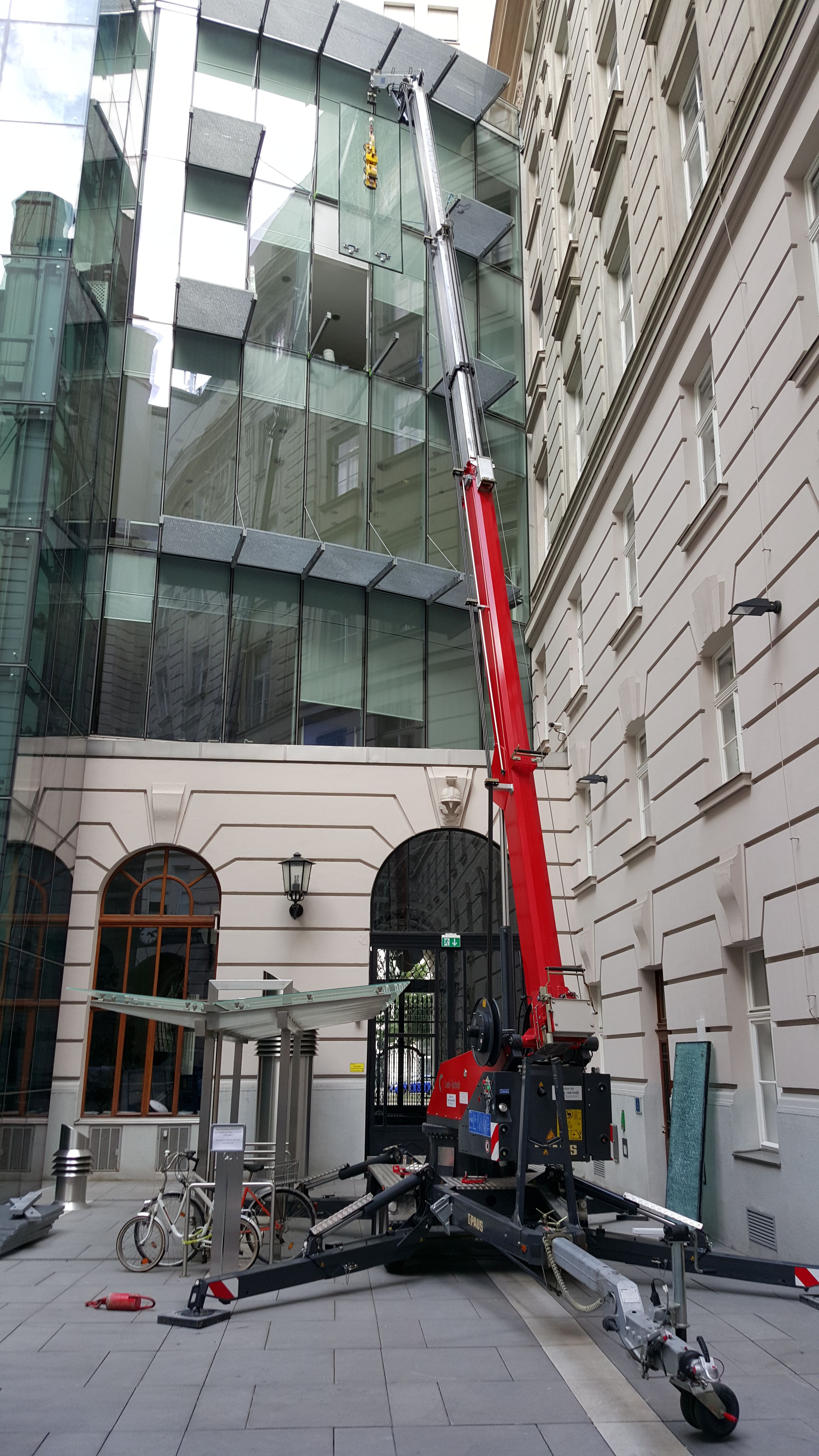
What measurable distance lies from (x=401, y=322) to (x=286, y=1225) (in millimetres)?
16718

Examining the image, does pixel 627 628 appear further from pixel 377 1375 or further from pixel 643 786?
pixel 377 1375

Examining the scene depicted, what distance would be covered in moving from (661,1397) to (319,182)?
2133cm

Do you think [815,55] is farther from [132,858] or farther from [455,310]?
[132,858]

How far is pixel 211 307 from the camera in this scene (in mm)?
19766

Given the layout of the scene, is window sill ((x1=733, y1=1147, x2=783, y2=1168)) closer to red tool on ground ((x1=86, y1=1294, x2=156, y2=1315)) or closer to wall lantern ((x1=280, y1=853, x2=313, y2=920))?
red tool on ground ((x1=86, y1=1294, x2=156, y2=1315))

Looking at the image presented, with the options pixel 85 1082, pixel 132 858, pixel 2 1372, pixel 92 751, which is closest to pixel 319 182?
pixel 92 751

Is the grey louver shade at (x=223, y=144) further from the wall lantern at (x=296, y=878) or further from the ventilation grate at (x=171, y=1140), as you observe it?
the ventilation grate at (x=171, y=1140)

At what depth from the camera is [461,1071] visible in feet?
35.3

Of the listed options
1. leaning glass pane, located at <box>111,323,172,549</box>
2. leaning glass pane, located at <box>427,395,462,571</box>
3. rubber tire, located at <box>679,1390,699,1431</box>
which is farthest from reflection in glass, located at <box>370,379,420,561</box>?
rubber tire, located at <box>679,1390,699,1431</box>

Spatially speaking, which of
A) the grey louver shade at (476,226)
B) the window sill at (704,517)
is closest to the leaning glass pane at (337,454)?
the grey louver shade at (476,226)

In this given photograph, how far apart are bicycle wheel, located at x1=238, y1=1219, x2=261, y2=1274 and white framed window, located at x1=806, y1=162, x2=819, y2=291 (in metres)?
9.91

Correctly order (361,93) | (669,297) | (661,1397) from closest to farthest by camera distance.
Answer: (661,1397) < (669,297) < (361,93)

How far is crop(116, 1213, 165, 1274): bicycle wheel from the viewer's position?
10.1m

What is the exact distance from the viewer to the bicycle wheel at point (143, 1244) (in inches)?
396
